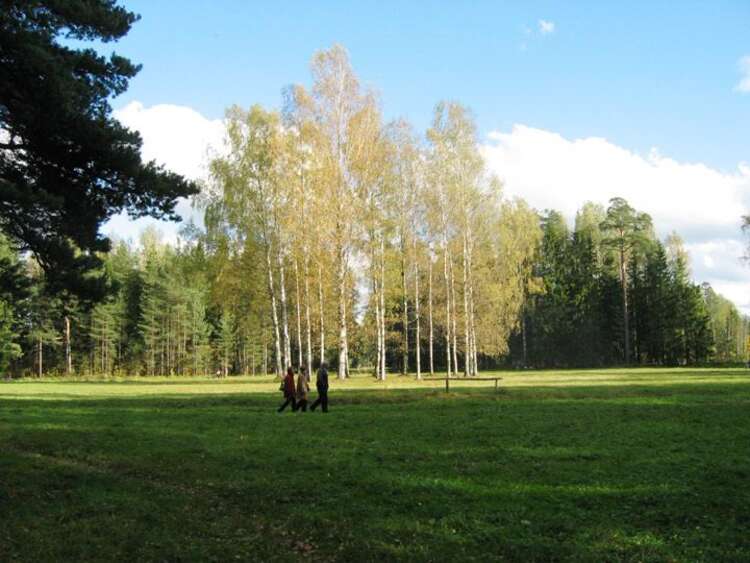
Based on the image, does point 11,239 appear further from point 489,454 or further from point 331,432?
point 489,454

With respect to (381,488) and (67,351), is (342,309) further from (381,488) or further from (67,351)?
(67,351)

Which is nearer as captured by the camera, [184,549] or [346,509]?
[184,549]

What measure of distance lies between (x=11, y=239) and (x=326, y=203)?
26396 mm

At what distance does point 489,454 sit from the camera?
13.1 metres

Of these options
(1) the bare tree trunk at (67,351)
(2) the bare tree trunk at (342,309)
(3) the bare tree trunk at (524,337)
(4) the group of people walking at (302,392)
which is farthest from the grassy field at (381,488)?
(1) the bare tree trunk at (67,351)

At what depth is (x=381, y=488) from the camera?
10227mm

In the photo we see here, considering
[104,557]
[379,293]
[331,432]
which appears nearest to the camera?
[104,557]

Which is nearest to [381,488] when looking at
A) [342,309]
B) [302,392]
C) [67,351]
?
[302,392]

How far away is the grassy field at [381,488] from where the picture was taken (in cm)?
753

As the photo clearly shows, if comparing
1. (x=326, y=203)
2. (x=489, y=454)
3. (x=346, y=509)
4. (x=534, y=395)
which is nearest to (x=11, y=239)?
(x=346, y=509)

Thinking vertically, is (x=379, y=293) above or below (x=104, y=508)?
above

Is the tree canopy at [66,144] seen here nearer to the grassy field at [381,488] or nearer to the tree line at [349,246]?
the tree line at [349,246]

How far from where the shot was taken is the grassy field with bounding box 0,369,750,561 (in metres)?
7.53

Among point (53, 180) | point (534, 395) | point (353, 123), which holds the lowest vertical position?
point (534, 395)
